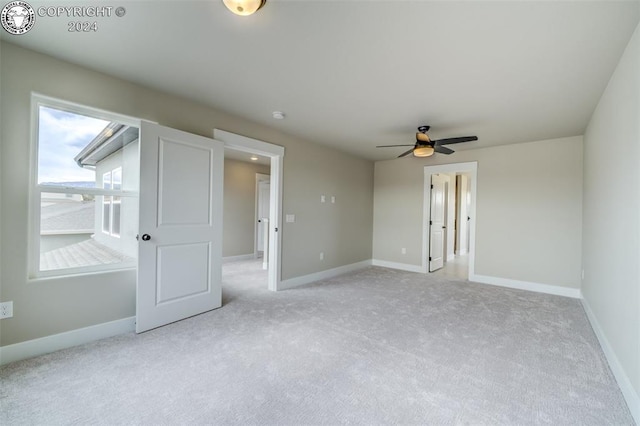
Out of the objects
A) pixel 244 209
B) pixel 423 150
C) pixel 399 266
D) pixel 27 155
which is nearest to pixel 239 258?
pixel 244 209

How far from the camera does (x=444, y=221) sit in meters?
6.55

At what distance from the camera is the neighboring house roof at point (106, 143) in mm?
2561

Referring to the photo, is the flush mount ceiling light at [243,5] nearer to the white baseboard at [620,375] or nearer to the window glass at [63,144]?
the window glass at [63,144]

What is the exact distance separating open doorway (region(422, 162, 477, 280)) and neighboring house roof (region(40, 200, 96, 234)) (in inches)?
206

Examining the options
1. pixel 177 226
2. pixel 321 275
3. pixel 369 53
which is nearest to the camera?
pixel 369 53

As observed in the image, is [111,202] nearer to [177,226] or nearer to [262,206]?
[177,226]

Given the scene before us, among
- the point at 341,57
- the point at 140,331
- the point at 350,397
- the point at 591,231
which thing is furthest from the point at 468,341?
the point at 140,331

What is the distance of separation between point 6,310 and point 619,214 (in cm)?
475

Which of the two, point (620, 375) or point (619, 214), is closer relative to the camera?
point (620, 375)

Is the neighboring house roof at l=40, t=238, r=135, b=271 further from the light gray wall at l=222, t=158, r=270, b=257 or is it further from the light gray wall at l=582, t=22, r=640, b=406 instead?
the light gray wall at l=582, t=22, r=640, b=406

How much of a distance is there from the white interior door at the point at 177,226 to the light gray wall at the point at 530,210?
4274 millimetres

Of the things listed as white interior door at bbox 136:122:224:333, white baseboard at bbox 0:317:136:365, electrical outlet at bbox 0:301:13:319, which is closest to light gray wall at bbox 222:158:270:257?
white interior door at bbox 136:122:224:333

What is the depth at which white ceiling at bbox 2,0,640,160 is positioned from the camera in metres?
1.71

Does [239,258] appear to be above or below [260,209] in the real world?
below
